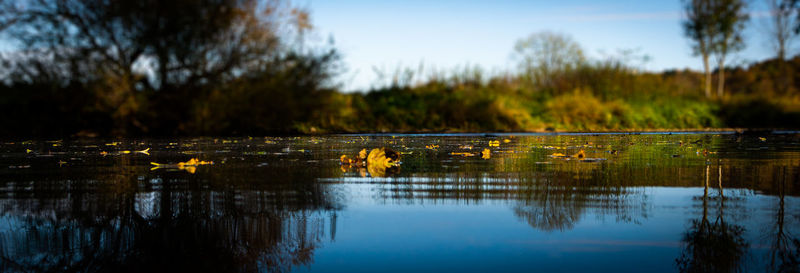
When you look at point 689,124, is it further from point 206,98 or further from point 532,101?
point 206,98

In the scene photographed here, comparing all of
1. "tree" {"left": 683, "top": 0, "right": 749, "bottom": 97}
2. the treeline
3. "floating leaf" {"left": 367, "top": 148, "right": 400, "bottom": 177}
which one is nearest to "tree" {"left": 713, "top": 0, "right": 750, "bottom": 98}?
"tree" {"left": 683, "top": 0, "right": 749, "bottom": 97}

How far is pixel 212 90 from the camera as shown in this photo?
16641mm

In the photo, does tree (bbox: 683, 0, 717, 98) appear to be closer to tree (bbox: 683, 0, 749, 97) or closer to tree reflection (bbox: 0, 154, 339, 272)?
tree (bbox: 683, 0, 749, 97)

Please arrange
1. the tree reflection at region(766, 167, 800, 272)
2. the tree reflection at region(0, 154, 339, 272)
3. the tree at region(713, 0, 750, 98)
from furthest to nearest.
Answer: the tree at region(713, 0, 750, 98), the tree reflection at region(0, 154, 339, 272), the tree reflection at region(766, 167, 800, 272)

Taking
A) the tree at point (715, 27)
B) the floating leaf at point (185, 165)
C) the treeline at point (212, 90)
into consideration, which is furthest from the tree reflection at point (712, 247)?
the tree at point (715, 27)

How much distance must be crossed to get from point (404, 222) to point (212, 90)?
1487 cm

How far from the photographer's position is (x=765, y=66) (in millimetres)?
35969

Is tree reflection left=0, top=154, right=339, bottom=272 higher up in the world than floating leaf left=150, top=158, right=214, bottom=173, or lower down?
lower down

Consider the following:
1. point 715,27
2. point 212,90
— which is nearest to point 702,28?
point 715,27

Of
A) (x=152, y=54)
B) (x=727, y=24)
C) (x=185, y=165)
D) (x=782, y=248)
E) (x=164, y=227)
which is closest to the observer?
(x=782, y=248)

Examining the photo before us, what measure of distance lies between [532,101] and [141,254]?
2022 cm

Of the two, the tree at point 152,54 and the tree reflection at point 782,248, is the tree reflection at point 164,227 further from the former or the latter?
the tree at point 152,54

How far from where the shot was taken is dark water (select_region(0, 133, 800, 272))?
6.93ft

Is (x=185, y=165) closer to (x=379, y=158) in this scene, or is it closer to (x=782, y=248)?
(x=379, y=158)
